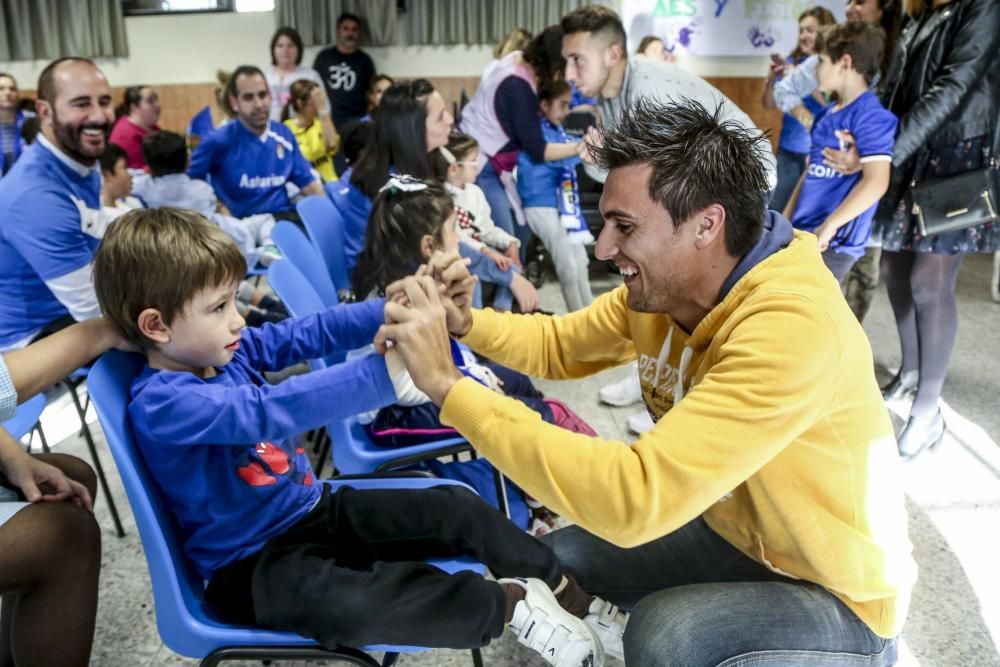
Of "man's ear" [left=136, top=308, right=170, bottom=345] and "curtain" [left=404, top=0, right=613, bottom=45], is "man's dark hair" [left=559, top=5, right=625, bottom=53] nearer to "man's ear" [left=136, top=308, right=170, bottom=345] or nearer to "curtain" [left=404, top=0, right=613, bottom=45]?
"man's ear" [left=136, top=308, right=170, bottom=345]

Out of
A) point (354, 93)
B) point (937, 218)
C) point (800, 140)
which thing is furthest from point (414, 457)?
point (354, 93)

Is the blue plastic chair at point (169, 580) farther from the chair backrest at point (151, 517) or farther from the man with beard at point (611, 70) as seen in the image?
the man with beard at point (611, 70)

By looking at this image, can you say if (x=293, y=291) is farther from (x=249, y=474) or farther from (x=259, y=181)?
(x=259, y=181)

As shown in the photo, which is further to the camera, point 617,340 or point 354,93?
point 354,93

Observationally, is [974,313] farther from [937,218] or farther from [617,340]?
[617,340]

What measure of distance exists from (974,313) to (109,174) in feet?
15.2

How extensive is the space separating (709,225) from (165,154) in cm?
344

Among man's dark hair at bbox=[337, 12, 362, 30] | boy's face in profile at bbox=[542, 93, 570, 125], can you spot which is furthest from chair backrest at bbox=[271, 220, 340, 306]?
man's dark hair at bbox=[337, 12, 362, 30]

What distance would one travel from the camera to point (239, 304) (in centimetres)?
307

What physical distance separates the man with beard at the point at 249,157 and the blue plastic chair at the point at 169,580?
9.20 feet

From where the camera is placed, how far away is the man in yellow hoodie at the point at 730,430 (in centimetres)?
103

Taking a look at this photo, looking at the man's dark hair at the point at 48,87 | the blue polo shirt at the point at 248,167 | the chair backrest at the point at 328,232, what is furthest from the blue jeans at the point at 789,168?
the man's dark hair at the point at 48,87

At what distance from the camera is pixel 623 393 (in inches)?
122

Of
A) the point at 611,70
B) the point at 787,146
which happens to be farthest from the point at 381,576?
the point at 787,146
